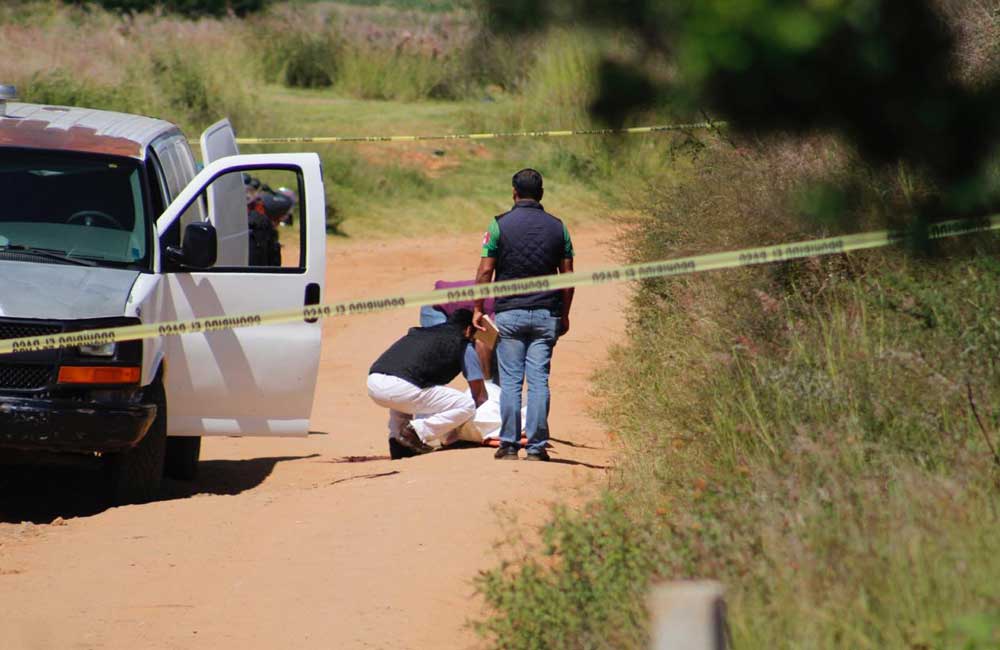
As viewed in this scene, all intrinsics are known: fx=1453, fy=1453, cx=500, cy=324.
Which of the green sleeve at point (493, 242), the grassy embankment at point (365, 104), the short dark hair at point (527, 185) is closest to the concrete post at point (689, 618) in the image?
the green sleeve at point (493, 242)

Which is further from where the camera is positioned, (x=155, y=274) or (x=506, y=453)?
(x=506, y=453)

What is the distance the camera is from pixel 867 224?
11.2 ft

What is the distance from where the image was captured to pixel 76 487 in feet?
29.5

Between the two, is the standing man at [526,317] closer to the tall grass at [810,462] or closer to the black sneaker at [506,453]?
the black sneaker at [506,453]

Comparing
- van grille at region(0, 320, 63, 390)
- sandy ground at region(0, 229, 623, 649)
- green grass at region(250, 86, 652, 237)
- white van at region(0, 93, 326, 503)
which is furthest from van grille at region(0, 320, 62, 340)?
green grass at region(250, 86, 652, 237)

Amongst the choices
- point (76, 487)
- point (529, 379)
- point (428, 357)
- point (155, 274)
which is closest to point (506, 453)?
point (529, 379)

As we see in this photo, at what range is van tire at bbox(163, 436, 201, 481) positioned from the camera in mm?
9133

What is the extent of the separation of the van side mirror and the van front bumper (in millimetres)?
887

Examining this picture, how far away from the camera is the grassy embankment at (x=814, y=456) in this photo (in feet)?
13.8

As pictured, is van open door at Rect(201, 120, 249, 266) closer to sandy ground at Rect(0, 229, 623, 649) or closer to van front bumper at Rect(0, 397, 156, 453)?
sandy ground at Rect(0, 229, 623, 649)

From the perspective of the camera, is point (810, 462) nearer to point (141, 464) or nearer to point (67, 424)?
point (67, 424)

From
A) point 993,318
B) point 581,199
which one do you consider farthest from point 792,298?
point 581,199

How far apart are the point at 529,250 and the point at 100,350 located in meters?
2.56

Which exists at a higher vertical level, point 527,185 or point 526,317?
point 527,185
